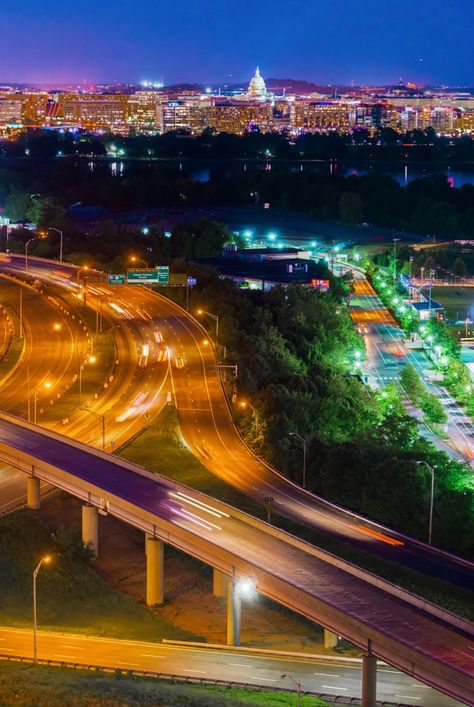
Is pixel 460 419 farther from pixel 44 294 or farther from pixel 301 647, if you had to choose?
pixel 44 294

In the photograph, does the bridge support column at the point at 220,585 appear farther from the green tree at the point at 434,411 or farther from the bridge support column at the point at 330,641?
the green tree at the point at 434,411

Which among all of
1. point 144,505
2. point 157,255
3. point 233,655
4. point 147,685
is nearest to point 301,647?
point 233,655

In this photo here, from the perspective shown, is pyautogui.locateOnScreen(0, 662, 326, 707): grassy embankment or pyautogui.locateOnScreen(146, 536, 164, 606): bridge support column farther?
pyautogui.locateOnScreen(146, 536, 164, 606): bridge support column

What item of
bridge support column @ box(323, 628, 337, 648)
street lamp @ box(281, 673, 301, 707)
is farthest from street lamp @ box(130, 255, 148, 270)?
street lamp @ box(281, 673, 301, 707)

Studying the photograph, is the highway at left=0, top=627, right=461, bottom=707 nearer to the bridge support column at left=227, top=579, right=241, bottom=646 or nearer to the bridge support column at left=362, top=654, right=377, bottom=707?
the bridge support column at left=227, top=579, right=241, bottom=646

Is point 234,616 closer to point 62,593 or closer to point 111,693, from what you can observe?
point 111,693

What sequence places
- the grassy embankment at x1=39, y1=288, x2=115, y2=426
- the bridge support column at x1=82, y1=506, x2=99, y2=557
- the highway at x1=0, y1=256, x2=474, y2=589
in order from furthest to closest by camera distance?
the grassy embankment at x1=39, y1=288, x2=115, y2=426 → the highway at x1=0, y1=256, x2=474, y2=589 → the bridge support column at x1=82, y1=506, x2=99, y2=557

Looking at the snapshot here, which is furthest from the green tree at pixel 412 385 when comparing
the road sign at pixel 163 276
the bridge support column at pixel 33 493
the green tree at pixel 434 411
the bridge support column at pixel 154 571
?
the bridge support column at pixel 154 571
